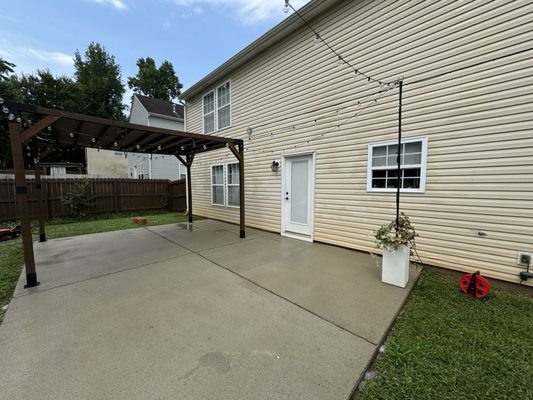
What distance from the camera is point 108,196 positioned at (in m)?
10.0

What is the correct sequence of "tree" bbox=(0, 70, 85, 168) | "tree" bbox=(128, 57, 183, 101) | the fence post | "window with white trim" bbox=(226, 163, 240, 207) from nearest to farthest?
"window with white trim" bbox=(226, 163, 240, 207) < the fence post < "tree" bbox=(0, 70, 85, 168) < "tree" bbox=(128, 57, 183, 101)

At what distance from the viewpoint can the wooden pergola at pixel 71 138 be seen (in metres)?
2.94

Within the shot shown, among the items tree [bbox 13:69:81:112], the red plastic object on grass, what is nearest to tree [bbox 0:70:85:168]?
tree [bbox 13:69:81:112]

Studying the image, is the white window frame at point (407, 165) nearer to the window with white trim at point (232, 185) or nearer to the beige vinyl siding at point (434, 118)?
the beige vinyl siding at point (434, 118)

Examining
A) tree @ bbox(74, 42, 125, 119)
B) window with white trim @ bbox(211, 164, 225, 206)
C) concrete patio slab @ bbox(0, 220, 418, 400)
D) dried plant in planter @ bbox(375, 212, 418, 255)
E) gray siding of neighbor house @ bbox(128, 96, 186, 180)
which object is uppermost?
tree @ bbox(74, 42, 125, 119)

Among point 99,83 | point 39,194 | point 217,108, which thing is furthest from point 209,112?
point 99,83

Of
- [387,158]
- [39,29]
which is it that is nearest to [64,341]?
[387,158]

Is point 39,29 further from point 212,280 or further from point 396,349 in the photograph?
point 396,349

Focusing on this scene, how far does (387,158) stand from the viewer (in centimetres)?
409

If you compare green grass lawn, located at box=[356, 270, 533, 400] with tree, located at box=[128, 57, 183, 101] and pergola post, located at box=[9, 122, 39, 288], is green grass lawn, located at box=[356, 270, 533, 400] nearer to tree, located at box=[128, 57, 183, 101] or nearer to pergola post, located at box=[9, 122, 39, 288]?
pergola post, located at box=[9, 122, 39, 288]

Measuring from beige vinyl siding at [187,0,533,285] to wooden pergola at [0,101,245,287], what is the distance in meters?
2.21

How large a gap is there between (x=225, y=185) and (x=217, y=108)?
2823mm

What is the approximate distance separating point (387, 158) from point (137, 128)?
15.0 feet

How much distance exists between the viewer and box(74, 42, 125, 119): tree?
914 inches
